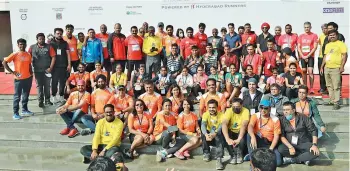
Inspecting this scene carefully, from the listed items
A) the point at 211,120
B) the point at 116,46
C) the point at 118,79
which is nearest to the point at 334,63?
the point at 211,120

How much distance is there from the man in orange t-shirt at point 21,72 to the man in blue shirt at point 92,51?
1158 millimetres

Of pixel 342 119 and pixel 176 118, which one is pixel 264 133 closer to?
pixel 176 118

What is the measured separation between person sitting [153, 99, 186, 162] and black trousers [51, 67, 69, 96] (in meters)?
2.77

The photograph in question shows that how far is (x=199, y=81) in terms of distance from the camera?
759cm

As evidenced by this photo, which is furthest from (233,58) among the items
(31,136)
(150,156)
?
(31,136)

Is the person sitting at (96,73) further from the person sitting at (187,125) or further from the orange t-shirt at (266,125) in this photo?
the orange t-shirt at (266,125)

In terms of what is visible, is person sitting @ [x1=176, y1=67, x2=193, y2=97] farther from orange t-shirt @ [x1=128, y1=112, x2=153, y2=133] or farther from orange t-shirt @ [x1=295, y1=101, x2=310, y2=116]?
orange t-shirt @ [x1=295, y1=101, x2=310, y2=116]

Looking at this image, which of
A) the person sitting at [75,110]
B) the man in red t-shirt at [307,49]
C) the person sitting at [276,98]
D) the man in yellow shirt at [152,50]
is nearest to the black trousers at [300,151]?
the person sitting at [276,98]

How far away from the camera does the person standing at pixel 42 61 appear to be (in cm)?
769

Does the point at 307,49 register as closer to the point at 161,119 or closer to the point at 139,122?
the point at 161,119

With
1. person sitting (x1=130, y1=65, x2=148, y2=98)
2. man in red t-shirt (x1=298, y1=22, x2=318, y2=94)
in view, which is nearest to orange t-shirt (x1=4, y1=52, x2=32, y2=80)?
person sitting (x1=130, y1=65, x2=148, y2=98)

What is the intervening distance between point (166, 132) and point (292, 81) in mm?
2565

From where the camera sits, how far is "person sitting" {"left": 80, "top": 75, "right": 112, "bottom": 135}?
265 inches

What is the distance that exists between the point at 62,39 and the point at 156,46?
1942mm
